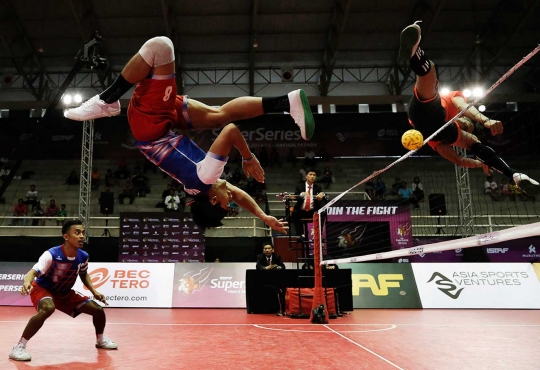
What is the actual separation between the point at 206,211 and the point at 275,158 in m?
14.7

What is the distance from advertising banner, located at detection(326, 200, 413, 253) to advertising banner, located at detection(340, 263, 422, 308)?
2274 millimetres

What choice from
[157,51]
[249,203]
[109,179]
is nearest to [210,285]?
[249,203]

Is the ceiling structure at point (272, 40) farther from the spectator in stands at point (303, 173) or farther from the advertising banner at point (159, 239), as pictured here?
the advertising banner at point (159, 239)

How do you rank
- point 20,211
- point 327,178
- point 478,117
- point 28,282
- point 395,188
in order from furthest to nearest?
point 327,178 < point 395,188 < point 20,211 < point 28,282 < point 478,117

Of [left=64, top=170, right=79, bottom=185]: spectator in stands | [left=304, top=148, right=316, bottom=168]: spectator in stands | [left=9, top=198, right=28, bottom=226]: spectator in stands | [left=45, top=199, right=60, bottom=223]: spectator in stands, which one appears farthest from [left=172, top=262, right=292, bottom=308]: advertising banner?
[left=64, top=170, right=79, bottom=185]: spectator in stands

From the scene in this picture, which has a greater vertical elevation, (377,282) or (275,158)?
(275,158)

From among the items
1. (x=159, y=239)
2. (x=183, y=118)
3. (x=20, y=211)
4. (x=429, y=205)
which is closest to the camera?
(x=183, y=118)

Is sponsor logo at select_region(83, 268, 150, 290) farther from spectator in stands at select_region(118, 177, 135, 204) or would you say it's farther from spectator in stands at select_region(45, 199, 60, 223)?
spectator in stands at select_region(118, 177, 135, 204)

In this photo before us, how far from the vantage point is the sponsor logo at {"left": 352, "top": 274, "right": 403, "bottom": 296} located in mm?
8898

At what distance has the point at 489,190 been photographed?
14648 mm

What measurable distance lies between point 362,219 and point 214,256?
4029 millimetres

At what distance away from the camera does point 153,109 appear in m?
3.22

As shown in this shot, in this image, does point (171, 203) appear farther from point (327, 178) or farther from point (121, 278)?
point (327, 178)

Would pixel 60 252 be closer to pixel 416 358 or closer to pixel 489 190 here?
pixel 416 358
